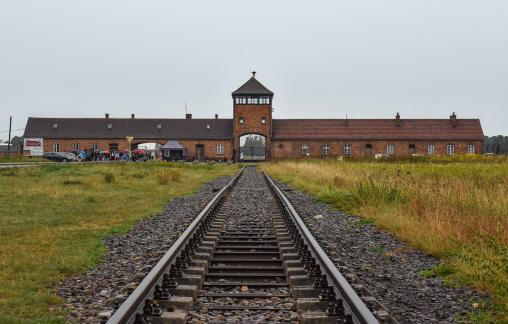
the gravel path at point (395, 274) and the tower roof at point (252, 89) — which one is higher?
the tower roof at point (252, 89)

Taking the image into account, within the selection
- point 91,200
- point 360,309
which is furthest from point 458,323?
point 91,200

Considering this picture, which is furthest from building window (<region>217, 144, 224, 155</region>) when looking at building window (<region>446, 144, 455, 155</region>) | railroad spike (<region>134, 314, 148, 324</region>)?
railroad spike (<region>134, 314, 148, 324</region>)

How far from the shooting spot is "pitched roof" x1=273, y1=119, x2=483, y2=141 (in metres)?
74.2

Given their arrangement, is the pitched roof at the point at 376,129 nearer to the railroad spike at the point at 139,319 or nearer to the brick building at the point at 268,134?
the brick building at the point at 268,134

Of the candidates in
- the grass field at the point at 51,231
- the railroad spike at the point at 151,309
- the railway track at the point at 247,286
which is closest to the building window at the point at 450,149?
the grass field at the point at 51,231

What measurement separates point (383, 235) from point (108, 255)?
4529 millimetres

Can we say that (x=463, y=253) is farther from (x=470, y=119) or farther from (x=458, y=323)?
(x=470, y=119)

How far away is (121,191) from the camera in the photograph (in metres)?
19.5

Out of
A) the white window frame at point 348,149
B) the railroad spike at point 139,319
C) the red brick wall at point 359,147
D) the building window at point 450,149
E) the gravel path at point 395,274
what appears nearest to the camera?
the railroad spike at point 139,319

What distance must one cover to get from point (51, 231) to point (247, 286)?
5210mm

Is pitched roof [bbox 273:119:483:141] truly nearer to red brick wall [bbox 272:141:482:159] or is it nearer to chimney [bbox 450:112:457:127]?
chimney [bbox 450:112:457:127]

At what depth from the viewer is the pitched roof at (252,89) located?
7188 centimetres

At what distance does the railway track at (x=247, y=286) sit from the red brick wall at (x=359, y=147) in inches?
2526

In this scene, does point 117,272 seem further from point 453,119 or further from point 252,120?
point 453,119
